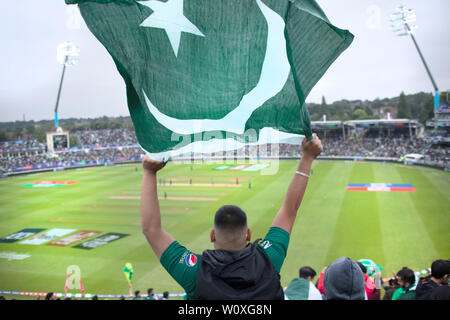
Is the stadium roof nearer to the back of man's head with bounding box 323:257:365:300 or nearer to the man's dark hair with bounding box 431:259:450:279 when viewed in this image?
the man's dark hair with bounding box 431:259:450:279

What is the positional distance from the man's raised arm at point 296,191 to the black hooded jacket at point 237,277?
0.51 metres

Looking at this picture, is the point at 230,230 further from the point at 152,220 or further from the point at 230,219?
the point at 152,220

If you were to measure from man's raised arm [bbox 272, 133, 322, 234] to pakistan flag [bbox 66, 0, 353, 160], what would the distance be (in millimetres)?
205

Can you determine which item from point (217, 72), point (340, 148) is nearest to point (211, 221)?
point (217, 72)

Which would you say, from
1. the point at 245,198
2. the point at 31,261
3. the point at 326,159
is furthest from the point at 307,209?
the point at 326,159

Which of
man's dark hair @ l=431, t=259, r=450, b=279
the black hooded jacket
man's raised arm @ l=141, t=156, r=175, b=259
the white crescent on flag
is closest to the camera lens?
the black hooded jacket

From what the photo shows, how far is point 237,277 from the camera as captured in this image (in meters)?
1.80

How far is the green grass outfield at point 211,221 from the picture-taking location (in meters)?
14.8

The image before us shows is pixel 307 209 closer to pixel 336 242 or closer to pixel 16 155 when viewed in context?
pixel 336 242

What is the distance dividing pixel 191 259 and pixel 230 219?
32 cm

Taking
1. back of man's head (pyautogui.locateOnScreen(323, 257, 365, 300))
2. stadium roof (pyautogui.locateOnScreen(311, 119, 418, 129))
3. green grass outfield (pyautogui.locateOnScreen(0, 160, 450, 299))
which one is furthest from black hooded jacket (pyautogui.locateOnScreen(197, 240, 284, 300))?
stadium roof (pyautogui.locateOnScreen(311, 119, 418, 129))

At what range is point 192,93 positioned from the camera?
339cm

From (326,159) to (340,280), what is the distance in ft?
181

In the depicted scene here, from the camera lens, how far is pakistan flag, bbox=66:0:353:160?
2.91 m
